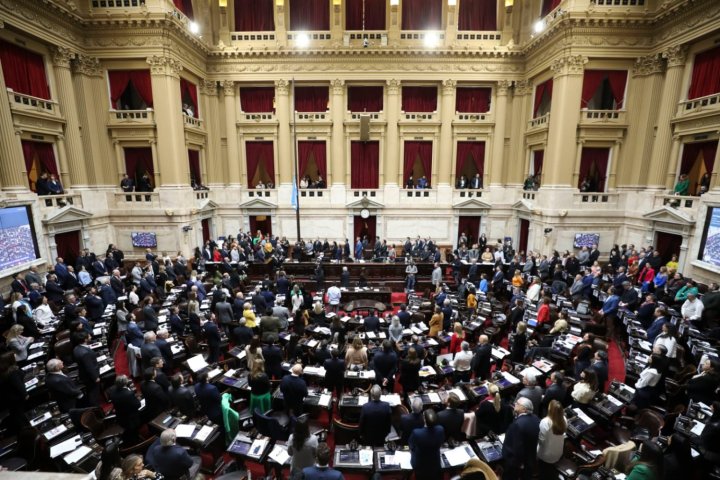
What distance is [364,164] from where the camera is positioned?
2231 cm

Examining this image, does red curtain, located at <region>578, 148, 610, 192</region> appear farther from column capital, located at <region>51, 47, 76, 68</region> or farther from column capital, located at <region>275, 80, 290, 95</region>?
column capital, located at <region>51, 47, 76, 68</region>

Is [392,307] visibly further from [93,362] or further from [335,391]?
[93,362]

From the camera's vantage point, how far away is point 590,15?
16.0 meters

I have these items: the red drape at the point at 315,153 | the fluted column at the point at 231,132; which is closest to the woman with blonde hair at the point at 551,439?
the red drape at the point at 315,153

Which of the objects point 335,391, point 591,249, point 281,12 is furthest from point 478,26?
point 335,391

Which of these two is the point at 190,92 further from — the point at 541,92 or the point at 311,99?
the point at 541,92

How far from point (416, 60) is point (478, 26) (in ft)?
14.0

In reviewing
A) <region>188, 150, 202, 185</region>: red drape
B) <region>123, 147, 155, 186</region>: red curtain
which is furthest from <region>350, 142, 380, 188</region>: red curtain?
<region>123, 147, 155, 186</region>: red curtain

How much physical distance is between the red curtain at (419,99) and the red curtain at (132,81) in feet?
44.4

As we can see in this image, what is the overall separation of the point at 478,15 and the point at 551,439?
2251cm

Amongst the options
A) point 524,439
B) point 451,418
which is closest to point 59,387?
point 451,418

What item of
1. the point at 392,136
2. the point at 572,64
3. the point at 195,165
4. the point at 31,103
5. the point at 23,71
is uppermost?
the point at 572,64

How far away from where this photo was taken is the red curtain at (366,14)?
20812 millimetres

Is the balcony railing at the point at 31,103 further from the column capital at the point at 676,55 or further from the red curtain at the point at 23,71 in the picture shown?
the column capital at the point at 676,55
